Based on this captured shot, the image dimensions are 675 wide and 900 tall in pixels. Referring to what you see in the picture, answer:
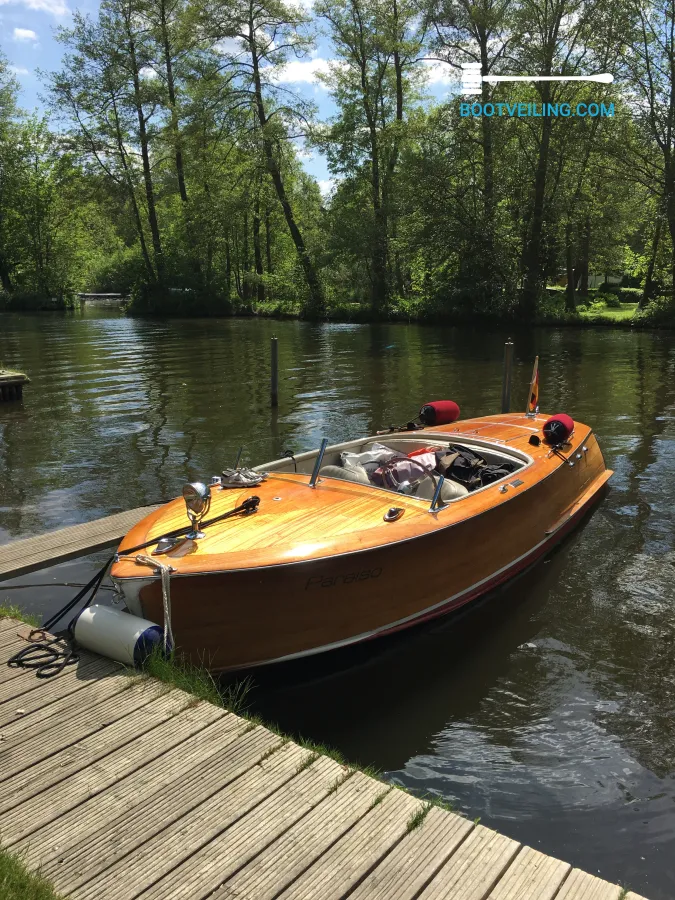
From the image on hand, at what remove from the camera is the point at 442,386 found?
17.7 m

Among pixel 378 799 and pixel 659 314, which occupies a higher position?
pixel 659 314

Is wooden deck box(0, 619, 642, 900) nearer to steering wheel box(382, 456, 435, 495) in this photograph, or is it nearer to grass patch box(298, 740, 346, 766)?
grass patch box(298, 740, 346, 766)

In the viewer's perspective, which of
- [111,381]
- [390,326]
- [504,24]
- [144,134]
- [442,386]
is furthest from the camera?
[144,134]

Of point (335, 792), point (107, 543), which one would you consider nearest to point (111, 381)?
point (107, 543)

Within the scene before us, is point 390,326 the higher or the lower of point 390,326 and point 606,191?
the lower

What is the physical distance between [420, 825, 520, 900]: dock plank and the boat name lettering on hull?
2.01m

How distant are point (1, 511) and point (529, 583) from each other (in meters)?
6.74

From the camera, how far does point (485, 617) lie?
21.5 ft

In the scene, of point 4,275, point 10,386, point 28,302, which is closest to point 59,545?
point 10,386

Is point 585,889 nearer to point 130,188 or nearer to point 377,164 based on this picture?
point 377,164

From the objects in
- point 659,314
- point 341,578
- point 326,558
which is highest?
point 659,314

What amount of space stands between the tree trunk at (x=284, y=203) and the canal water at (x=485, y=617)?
20658 millimetres

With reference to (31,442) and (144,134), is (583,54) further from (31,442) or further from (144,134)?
(31,442)

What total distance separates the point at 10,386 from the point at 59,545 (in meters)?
10.8
